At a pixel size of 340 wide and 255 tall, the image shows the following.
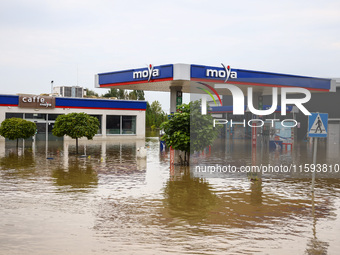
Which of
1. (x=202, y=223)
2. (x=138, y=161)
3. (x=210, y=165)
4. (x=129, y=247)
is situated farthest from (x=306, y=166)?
(x=129, y=247)

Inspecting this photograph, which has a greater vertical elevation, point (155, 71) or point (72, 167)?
point (155, 71)

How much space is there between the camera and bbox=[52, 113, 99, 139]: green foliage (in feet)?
93.5

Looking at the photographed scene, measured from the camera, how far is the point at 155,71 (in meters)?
25.9

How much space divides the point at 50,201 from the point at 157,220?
389cm

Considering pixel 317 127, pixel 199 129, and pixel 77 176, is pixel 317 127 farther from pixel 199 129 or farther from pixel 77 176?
pixel 77 176

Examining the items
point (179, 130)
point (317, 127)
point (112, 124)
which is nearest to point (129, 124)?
point (112, 124)

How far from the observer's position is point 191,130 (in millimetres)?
19750

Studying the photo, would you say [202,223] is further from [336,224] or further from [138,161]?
[138,161]

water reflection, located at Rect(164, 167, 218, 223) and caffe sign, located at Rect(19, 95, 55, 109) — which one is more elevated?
caffe sign, located at Rect(19, 95, 55, 109)

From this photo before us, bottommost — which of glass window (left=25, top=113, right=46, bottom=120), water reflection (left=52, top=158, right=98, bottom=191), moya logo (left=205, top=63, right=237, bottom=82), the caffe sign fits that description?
water reflection (left=52, top=158, right=98, bottom=191)

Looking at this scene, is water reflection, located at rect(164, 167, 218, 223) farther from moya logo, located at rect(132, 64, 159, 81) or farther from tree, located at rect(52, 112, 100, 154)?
tree, located at rect(52, 112, 100, 154)

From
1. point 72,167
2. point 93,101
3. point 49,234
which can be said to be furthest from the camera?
point 93,101

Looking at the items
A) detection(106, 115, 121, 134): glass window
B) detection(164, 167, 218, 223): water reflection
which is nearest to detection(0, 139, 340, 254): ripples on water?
detection(164, 167, 218, 223): water reflection

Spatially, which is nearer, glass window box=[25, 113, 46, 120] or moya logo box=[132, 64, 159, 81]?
moya logo box=[132, 64, 159, 81]
